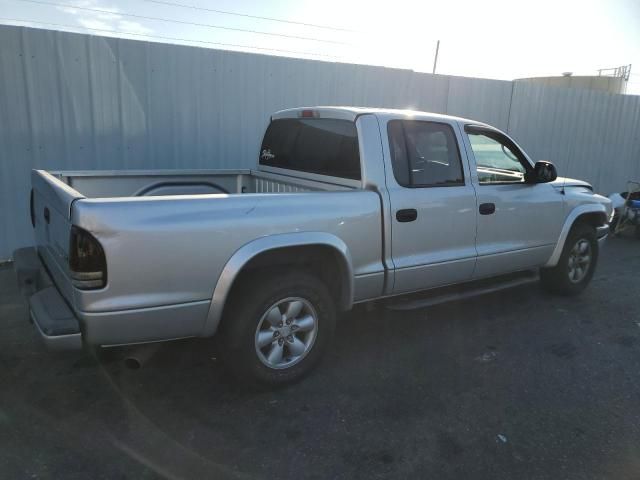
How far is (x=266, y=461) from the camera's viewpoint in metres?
2.70

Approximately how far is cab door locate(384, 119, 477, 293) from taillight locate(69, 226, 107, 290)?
194 cm

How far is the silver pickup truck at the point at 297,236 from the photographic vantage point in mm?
2693

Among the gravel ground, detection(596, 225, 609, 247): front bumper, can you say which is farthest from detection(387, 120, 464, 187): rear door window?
detection(596, 225, 609, 247): front bumper

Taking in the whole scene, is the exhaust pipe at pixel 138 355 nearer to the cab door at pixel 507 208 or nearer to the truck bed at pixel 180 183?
the truck bed at pixel 180 183

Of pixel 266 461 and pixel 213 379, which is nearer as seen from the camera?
pixel 266 461

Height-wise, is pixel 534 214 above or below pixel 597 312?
above

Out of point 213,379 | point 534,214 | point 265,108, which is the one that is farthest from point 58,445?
point 265,108

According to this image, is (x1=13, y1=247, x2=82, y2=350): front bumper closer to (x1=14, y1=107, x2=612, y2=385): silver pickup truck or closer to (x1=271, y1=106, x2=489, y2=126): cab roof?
(x1=14, y1=107, x2=612, y2=385): silver pickup truck

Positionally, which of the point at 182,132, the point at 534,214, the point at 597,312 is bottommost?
the point at 597,312

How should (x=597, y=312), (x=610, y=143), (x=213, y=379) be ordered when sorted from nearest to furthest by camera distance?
1. (x=213, y=379)
2. (x=597, y=312)
3. (x=610, y=143)

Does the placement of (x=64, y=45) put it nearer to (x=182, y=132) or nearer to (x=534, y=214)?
(x=182, y=132)

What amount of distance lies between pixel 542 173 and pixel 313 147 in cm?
204

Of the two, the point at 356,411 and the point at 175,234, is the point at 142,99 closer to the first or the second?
the point at 175,234

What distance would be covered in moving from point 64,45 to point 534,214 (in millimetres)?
5298
